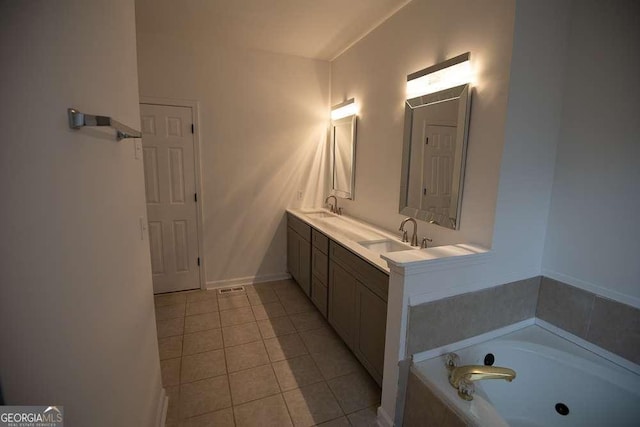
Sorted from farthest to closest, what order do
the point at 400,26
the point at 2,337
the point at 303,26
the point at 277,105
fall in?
the point at 277,105 < the point at 303,26 < the point at 400,26 < the point at 2,337

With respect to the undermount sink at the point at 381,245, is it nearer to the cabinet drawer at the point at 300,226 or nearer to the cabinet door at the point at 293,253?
the cabinet drawer at the point at 300,226

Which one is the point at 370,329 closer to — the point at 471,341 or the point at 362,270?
the point at 362,270

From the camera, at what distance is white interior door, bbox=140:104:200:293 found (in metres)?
3.22

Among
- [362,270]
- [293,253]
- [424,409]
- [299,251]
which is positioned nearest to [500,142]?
[362,270]

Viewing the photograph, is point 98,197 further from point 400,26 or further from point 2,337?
point 400,26

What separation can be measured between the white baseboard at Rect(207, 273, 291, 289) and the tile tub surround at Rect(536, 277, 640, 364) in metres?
2.78

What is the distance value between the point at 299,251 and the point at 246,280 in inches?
34.5

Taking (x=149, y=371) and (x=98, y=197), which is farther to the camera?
(x=149, y=371)

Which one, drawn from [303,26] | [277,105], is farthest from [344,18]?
[277,105]

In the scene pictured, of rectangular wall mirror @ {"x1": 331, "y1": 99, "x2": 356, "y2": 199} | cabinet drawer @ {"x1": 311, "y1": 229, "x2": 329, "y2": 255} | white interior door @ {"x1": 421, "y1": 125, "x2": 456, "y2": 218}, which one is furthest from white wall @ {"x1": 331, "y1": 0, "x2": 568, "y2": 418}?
rectangular wall mirror @ {"x1": 331, "y1": 99, "x2": 356, "y2": 199}

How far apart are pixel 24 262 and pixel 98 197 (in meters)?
0.41

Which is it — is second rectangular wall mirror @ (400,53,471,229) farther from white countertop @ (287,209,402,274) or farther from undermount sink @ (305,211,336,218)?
undermount sink @ (305,211,336,218)

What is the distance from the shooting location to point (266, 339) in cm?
265

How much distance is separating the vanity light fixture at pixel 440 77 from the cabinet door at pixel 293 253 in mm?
1988
